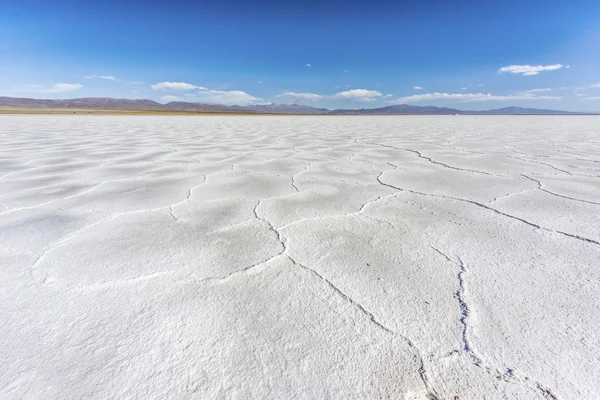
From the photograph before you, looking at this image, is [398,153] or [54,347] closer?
[54,347]

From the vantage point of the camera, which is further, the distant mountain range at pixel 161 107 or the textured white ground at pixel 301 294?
the distant mountain range at pixel 161 107

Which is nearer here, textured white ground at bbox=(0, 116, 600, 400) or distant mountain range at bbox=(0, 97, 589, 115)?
textured white ground at bbox=(0, 116, 600, 400)

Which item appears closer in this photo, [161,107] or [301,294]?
[301,294]

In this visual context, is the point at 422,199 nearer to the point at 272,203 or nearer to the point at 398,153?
the point at 272,203

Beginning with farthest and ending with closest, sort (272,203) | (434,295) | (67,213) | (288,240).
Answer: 1. (272,203)
2. (67,213)
3. (288,240)
4. (434,295)

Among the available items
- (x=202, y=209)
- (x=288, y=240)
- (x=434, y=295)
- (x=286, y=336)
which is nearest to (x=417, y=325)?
(x=434, y=295)

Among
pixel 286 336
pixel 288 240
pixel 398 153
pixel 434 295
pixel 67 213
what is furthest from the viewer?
pixel 398 153
